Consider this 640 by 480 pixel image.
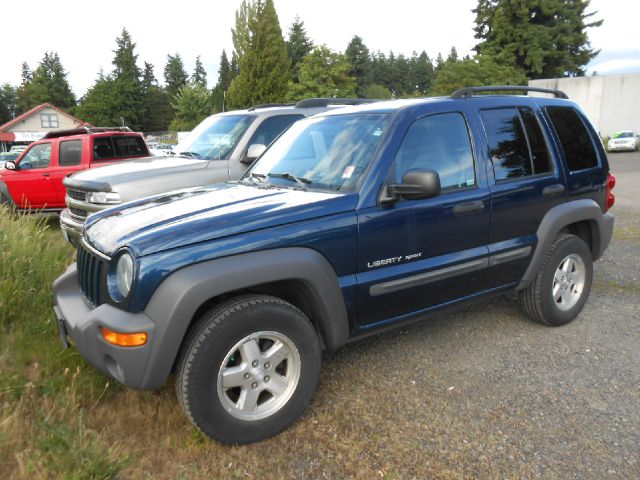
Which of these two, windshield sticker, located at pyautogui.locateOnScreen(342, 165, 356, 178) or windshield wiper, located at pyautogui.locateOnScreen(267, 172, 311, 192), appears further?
windshield wiper, located at pyautogui.locateOnScreen(267, 172, 311, 192)

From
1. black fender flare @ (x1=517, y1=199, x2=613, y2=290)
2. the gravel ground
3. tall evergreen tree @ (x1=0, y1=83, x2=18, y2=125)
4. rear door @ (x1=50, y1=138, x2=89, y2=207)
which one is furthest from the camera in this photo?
tall evergreen tree @ (x1=0, y1=83, x2=18, y2=125)

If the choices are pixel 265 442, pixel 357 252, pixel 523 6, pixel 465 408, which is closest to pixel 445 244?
pixel 357 252

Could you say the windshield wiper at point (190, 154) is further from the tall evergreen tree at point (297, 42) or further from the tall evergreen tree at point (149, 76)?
the tall evergreen tree at point (149, 76)

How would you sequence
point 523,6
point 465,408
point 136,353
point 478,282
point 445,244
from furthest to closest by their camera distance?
point 523,6
point 478,282
point 445,244
point 465,408
point 136,353

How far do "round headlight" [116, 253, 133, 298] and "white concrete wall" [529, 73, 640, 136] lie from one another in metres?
40.9

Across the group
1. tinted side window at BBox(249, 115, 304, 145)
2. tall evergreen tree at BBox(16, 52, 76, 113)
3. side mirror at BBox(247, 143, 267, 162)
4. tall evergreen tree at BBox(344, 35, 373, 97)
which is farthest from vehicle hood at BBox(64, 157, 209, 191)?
tall evergreen tree at BBox(16, 52, 76, 113)

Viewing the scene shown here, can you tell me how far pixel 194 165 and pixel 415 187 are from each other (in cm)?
400

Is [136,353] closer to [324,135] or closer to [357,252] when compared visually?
[357,252]

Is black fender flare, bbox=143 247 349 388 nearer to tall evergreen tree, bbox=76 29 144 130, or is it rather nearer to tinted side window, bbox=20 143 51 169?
tinted side window, bbox=20 143 51 169

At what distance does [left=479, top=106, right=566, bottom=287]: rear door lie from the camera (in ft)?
12.0

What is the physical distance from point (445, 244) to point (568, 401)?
123 cm

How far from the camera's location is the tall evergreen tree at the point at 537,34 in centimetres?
5009

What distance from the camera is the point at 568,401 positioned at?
10.5ft

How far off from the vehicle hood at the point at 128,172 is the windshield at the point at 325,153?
8.00 feet
